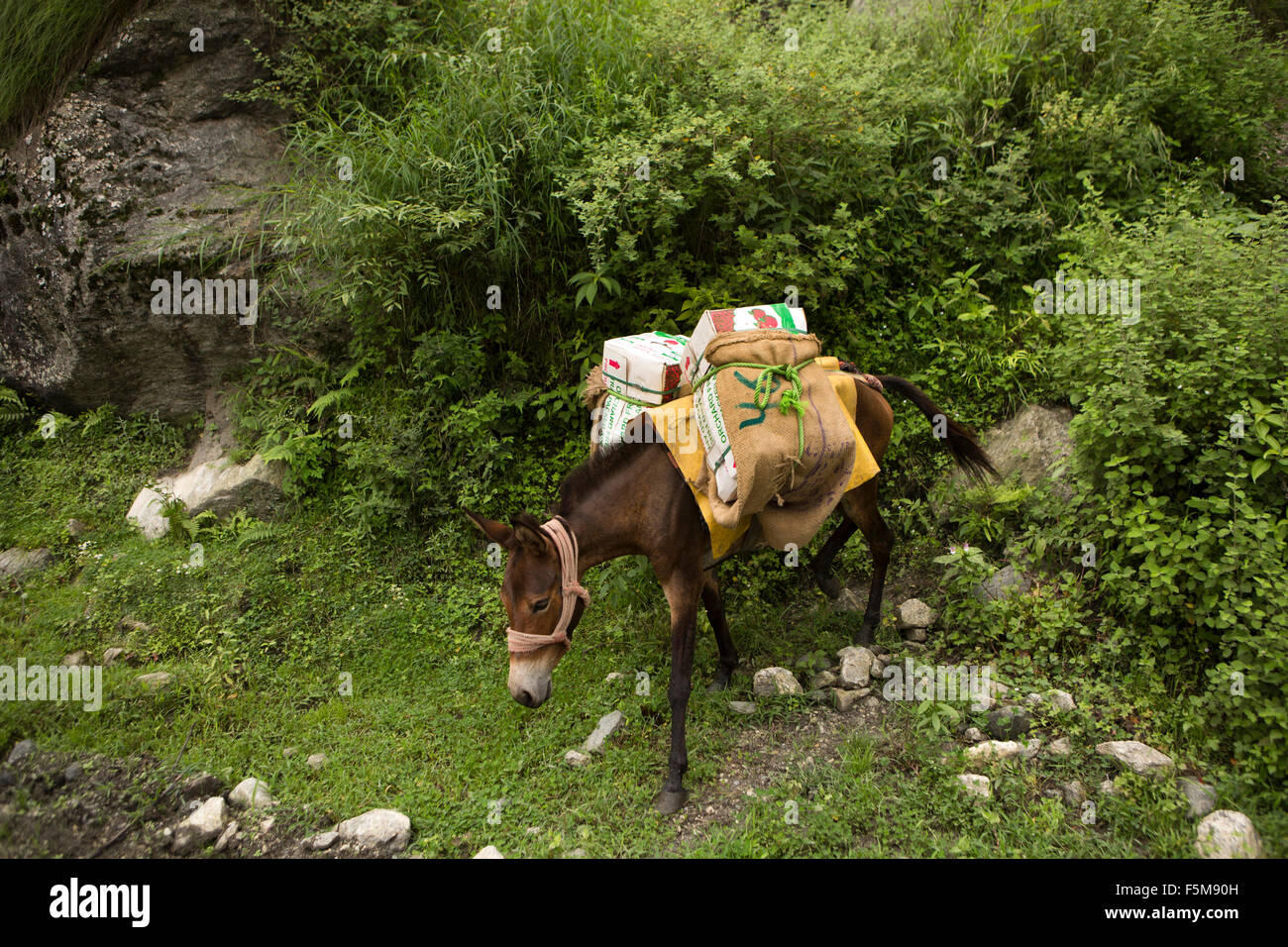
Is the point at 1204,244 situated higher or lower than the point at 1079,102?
lower

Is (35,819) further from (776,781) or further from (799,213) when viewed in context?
(799,213)

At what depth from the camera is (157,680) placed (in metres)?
4.67

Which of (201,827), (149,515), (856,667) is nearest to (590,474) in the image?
(856,667)

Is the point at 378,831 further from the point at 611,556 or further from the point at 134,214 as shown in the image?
the point at 134,214

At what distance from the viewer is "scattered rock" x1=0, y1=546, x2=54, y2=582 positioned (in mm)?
5664

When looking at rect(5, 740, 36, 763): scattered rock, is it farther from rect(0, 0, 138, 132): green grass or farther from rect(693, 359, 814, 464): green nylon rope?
rect(0, 0, 138, 132): green grass

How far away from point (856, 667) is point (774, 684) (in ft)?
1.72

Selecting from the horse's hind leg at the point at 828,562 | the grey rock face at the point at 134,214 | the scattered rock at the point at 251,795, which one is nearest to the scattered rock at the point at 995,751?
the horse's hind leg at the point at 828,562

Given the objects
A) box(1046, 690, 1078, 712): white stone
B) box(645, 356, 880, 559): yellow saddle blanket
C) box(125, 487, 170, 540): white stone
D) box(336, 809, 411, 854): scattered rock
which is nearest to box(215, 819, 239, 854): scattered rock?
box(336, 809, 411, 854): scattered rock

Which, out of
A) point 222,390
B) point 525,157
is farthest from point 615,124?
point 222,390

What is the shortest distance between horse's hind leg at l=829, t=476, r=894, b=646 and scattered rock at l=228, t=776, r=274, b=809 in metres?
3.67

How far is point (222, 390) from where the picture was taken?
6.58 metres

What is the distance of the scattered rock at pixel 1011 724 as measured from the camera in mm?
3910
